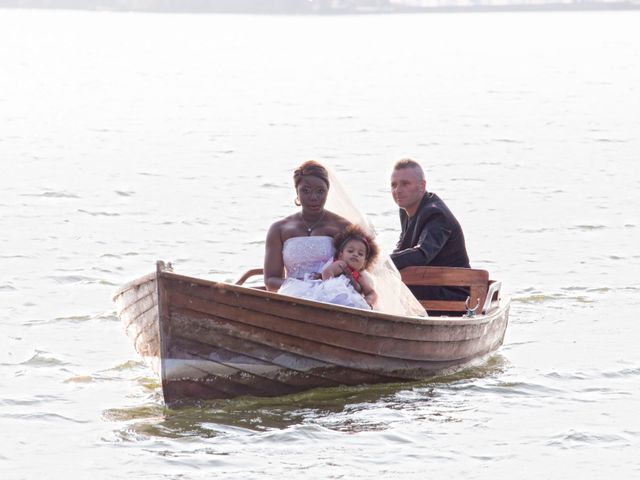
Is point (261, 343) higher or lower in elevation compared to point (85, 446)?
higher

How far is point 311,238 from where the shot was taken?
9328mm

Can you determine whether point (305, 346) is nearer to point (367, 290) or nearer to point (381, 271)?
point (367, 290)

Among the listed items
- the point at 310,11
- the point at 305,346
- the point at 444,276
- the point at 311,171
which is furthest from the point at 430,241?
the point at 310,11

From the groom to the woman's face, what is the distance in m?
1.26

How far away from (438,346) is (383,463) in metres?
1.64

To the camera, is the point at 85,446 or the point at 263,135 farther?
the point at 263,135

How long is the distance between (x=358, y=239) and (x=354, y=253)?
103mm

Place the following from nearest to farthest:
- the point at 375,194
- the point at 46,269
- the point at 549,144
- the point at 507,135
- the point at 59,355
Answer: the point at 59,355 → the point at 46,269 → the point at 375,194 → the point at 549,144 → the point at 507,135

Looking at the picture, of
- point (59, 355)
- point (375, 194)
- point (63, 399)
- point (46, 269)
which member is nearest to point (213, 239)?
point (46, 269)

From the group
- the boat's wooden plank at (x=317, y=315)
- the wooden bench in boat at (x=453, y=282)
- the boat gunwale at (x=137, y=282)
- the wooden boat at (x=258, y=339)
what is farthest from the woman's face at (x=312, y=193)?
the wooden bench in boat at (x=453, y=282)

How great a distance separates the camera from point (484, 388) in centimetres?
1035

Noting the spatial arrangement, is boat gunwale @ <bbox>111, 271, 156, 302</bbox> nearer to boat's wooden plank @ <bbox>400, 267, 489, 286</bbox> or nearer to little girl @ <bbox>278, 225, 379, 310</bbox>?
little girl @ <bbox>278, 225, 379, 310</bbox>

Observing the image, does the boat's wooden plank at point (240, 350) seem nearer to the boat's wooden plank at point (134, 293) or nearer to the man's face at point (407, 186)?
the boat's wooden plank at point (134, 293)

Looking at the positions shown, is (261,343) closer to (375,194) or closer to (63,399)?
(63,399)
